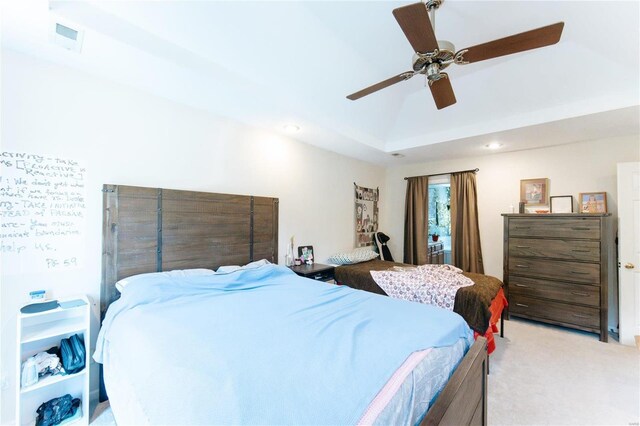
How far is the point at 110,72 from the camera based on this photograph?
203 cm

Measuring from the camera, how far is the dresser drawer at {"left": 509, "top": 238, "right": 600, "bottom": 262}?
121 inches

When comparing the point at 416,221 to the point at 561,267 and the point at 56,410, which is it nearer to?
the point at 561,267

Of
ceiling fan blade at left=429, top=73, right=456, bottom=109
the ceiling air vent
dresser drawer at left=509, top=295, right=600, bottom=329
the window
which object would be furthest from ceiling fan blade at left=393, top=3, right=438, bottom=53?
the window

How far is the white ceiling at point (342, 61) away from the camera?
1.67 meters

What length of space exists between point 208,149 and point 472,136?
3.21 m

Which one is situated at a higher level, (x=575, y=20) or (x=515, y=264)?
(x=575, y=20)

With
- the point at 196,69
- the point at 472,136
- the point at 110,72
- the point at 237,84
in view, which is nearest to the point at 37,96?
the point at 110,72

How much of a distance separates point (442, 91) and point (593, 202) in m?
3.06

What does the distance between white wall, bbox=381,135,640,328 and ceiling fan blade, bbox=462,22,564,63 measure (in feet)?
10.0

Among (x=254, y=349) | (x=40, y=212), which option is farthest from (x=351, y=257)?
(x=40, y=212)

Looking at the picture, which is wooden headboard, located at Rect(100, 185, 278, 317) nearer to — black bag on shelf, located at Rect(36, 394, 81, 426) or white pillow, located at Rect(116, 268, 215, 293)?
white pillow, located at Rect(116, 268, 215, 293)

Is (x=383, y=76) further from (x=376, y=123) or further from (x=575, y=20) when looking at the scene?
(x=575, y=20)

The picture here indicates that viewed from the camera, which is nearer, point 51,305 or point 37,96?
point 51,305

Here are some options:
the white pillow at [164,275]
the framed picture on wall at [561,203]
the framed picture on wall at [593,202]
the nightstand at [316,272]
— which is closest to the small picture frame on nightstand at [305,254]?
the nightstand at [316,272]
